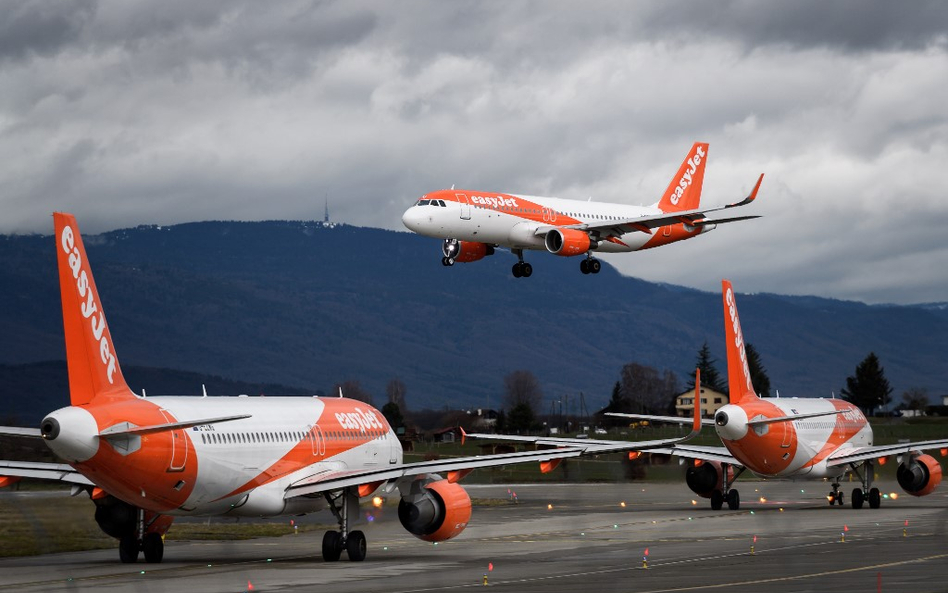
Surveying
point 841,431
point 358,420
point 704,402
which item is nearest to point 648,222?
point 841,431

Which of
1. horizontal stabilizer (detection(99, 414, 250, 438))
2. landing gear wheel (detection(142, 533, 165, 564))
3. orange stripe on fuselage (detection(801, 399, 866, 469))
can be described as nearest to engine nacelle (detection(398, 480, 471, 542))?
landing gear wheel (detection(142, 533, 165, 564))

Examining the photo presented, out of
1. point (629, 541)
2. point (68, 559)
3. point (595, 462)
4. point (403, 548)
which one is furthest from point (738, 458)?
point (595, 462)

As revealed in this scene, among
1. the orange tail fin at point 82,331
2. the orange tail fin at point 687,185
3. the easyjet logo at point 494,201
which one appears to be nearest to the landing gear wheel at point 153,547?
the orange tail fin at point 82,331

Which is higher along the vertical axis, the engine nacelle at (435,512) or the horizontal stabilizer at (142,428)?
the horizontal stabilizer at (142,428)

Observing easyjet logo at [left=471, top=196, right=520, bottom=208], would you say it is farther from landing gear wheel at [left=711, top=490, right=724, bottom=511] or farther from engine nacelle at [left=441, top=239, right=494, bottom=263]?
landing gear wheel at [left=711, top=490, right=724, bottom=511]

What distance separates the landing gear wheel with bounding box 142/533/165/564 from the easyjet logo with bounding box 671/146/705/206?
164 ft

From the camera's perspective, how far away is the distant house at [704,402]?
155125 mm

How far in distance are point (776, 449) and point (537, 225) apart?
54.2 feet

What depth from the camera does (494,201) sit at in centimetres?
6250

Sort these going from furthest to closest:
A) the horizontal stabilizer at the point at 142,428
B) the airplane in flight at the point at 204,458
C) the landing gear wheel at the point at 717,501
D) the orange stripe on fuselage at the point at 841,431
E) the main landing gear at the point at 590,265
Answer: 1. the main landing gear at the point at 590,265
2. the orange stripe on fuselage at the point at 841,431
3. the landing gear wheel at the point at 717,501
4. the airplane in flight at the point at 204,458
5. the horizontal stabilizer at the point at 142,428

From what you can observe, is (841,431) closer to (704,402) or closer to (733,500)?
(733,500)

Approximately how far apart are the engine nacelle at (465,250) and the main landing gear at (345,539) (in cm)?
2670

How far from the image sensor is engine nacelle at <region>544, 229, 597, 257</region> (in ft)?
205

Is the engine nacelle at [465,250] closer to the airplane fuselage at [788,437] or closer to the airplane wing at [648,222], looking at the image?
the airplane wing at [648,222]
